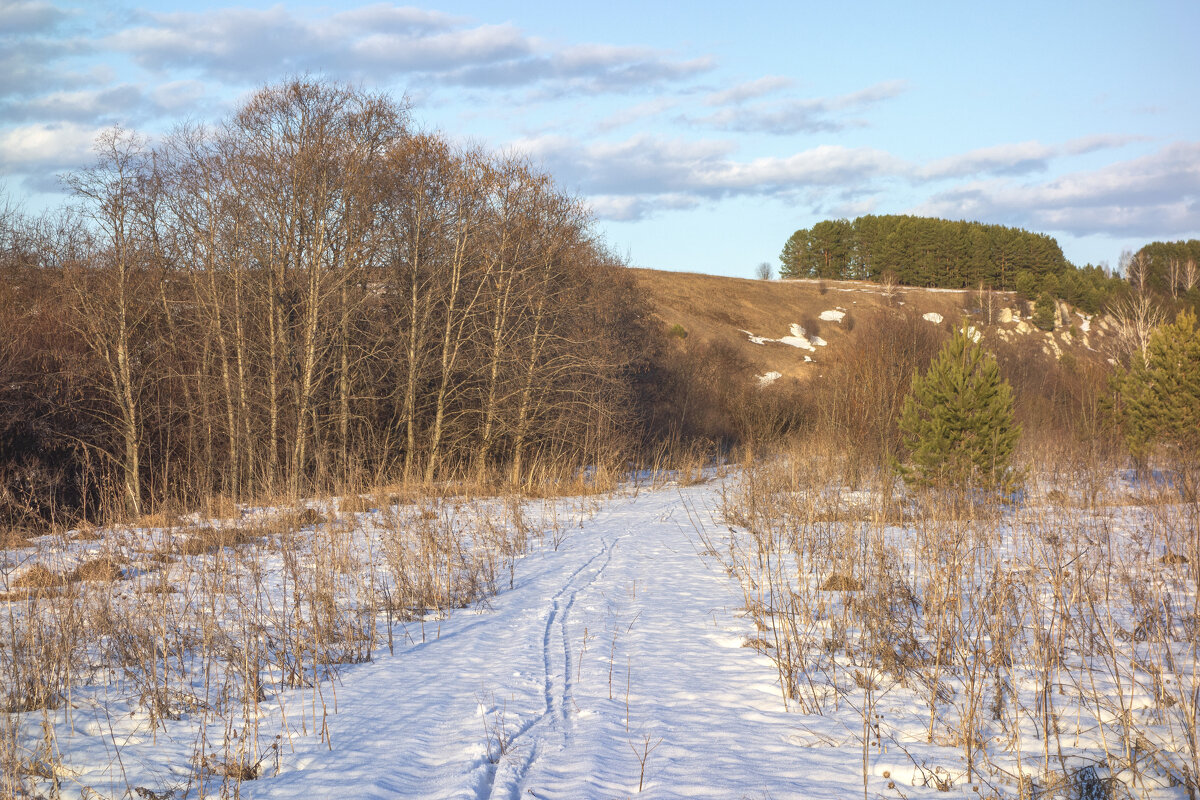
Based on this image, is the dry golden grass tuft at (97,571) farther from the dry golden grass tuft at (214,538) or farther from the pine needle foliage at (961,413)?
the pine needle foliage at (961,413)

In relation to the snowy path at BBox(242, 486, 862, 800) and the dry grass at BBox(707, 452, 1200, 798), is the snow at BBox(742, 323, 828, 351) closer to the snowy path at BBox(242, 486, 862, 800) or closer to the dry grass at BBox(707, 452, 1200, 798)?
the dry grass at BBox(707, 452, 1200, 798)

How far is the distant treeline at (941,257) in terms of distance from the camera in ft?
232

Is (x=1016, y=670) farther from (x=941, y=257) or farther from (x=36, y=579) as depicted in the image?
(x=941, y=257)

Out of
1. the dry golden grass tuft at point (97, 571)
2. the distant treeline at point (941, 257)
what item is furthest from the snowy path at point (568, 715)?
the distant treeline at point (941, 257)

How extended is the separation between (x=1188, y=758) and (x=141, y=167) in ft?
65.7

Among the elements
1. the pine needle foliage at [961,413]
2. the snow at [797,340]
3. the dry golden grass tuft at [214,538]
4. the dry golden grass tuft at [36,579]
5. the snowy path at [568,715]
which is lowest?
the snowy path at [568,715]

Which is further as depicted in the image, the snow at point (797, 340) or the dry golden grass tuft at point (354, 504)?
the snow at point (797, 340)

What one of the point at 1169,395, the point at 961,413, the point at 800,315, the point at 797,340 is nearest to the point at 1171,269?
the point at 800,315

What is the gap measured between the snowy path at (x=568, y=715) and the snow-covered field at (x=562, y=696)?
0.02 metres

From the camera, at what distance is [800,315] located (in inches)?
2601

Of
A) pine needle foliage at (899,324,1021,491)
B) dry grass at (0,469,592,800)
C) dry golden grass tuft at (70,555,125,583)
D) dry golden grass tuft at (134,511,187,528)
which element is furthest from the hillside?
dry golden grass tuft at (70,555,125,583)

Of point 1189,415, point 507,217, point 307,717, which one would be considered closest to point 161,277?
point 507,217

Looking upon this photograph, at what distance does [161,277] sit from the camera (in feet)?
63.5

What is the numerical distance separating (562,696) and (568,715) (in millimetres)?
364
